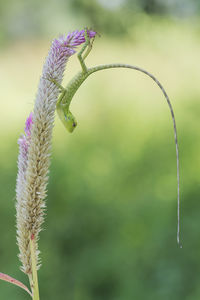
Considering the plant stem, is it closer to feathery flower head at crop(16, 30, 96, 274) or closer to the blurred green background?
feathery flower head at crop(16, 30, 96, 274)

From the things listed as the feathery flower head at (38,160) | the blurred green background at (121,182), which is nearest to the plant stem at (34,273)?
the feathery flower head at (38,160)

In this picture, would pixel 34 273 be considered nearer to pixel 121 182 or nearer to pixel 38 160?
pixel 38 160

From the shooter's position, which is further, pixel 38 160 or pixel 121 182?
pixel 121 182

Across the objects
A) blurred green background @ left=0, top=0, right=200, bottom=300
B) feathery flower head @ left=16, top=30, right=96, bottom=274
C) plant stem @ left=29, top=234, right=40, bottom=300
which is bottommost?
plant stem @ left=29, top=234, right=40, bottom=300

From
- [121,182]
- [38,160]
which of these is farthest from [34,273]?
[121,182]

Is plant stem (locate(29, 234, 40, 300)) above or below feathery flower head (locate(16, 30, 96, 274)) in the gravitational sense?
below

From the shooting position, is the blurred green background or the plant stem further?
the blurred green background

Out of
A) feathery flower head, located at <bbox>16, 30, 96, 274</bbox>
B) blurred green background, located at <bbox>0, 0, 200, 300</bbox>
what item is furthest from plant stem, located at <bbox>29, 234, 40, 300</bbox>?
blurred green background, located at <bbox>0, 0, 200, 300</bbox>

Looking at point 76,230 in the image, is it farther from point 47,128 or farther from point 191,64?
point 47,128
